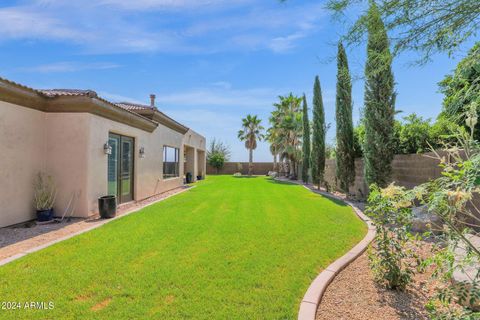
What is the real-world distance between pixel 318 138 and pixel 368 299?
1618cm

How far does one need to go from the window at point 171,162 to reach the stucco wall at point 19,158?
Result: 8.16 metres

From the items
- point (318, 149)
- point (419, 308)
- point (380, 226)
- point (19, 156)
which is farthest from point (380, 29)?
point (318, 149)

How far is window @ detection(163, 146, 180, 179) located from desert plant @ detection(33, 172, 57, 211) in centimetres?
796

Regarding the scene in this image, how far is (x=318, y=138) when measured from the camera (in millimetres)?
18938

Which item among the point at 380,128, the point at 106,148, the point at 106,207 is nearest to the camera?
the point at 106,207

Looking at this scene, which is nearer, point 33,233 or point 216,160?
point 33,233

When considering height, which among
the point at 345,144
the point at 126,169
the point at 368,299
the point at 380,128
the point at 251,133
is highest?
the point at 251,133

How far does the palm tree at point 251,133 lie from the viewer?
3684 cm

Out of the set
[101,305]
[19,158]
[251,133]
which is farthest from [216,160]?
[101,305]

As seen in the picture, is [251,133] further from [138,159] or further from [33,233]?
[33,233]

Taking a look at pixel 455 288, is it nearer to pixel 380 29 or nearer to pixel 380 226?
pixel 380 226

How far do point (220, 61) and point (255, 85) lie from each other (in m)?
4.49

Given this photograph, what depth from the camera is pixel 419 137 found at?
956 centimetres

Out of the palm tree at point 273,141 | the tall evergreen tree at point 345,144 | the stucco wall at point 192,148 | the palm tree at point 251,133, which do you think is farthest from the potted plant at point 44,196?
the palm tree at point 251,133
